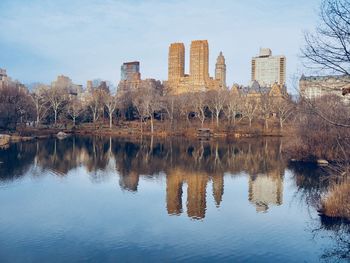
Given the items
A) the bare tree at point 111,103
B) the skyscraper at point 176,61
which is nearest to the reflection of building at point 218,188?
the bare tree at point 111,103

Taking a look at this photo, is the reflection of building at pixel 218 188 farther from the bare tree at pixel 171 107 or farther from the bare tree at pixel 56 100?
the bare tree at pixel 56 100

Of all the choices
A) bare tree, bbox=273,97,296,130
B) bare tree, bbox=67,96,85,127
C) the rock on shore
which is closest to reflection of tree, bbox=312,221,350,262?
the rock on shore

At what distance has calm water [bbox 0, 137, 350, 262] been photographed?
12.0 meters

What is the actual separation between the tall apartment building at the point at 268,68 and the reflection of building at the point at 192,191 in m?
154

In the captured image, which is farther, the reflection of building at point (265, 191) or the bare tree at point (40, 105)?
the bare tree at point (40, 105)

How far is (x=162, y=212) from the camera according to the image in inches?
644

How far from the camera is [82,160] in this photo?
100ft

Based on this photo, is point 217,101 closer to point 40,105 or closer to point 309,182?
point 40,105

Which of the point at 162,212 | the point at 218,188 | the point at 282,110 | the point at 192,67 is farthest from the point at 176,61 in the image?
the point at 162,212

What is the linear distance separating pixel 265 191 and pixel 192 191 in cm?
385

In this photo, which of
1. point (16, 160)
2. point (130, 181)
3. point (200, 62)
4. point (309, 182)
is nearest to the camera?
point (309, 182)

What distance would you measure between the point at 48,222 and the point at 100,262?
171 inches

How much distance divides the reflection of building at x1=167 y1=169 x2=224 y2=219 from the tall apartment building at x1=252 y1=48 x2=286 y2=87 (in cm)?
15401

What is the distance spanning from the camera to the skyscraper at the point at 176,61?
138225 mm
